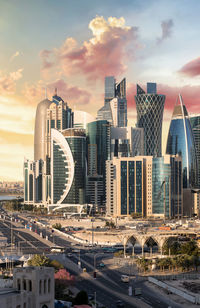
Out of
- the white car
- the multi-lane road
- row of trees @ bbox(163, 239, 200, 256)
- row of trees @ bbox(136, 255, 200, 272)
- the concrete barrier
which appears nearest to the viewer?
the multi-lane road

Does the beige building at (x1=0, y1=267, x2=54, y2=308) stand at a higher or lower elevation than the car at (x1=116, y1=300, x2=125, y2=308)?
higher

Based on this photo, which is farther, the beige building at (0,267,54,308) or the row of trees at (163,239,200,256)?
the row of trees at (163,239,200,256)

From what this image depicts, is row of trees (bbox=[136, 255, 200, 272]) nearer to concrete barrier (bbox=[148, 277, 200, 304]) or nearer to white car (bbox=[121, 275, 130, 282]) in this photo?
concrete barrier (bbox=[148, 277, 200, 304])

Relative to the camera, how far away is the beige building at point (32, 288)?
162 feet

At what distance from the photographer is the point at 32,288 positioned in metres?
50.8

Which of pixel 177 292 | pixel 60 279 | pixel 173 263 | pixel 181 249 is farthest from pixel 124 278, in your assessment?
pixel 181 249

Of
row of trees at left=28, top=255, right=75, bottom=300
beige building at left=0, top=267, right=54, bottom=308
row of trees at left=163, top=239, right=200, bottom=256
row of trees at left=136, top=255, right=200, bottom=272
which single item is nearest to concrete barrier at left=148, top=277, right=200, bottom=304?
row of trees at left=136, top=255, right=200, bottom=272

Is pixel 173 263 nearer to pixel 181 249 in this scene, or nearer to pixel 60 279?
pixel 181 249

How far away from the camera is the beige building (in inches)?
1939

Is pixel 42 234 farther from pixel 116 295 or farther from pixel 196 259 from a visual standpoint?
pixel 116 295

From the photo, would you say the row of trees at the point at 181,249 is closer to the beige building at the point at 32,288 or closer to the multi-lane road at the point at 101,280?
the multi-lane road at the point at 101,280

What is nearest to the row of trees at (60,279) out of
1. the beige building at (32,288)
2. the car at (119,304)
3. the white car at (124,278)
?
the car at (119,304)

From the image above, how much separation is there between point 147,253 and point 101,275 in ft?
100

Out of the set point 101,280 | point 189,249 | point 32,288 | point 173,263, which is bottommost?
point 101,280
